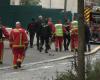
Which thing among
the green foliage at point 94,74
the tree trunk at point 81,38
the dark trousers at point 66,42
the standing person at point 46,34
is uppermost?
the tree trunk at point 81,38

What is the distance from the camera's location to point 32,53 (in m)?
29.9

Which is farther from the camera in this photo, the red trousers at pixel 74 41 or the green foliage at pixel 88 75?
the red trousers at pixel 74 41

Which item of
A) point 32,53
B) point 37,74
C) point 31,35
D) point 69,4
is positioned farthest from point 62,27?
point 69,4

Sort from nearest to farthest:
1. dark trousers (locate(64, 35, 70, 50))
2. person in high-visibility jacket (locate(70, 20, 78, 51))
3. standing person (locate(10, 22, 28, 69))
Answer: standing person (locate(10, 22, 28, 69))
person in high-visibility jacket (locate(70, 20, 78, 51))
dark trousers (locate(64, 35, 70, 50))

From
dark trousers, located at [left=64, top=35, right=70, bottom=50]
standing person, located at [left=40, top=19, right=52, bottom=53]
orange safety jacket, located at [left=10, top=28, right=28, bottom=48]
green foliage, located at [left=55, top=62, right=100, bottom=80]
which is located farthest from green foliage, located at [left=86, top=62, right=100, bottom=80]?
Answer: dark trousers, located at [left=64, top=35, right=70, bottom=50]

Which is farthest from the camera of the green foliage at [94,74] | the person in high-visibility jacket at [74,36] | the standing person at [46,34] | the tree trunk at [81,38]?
the person in high-visibility jacket at [74,36]

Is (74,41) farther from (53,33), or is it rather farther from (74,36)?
(53,33)

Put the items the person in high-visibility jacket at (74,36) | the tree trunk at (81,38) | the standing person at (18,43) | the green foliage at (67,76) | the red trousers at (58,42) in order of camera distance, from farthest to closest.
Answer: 1. the red trousers at (58,42)
2. the person in high-visibility jacket at (74,36)
3. the standing person at (18,43)
4. the green foliage at (67,76)
5. the tree trunk at (81,38)

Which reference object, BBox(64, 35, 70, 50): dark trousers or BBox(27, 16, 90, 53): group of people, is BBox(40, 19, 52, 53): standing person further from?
BBox(64, 35, 70, 50): dark trousers

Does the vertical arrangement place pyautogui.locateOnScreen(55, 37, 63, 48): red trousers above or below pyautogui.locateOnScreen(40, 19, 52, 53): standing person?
below

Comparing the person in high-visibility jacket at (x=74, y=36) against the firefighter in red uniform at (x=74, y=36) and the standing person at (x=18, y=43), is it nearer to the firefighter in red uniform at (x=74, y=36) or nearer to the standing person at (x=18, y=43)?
the firefighter in red uniform at (x=74, y=36)

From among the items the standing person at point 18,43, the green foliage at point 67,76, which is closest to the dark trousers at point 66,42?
the standing person at point 18,43

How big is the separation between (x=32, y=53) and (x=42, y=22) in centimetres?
283

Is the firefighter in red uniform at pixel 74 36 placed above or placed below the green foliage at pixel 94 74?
below
